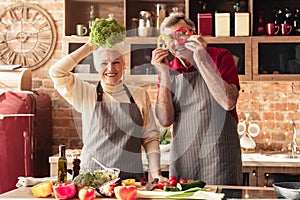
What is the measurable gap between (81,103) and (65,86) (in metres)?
0.15

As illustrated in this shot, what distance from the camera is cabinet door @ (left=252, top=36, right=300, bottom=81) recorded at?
206 inches

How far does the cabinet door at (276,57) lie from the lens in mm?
5223

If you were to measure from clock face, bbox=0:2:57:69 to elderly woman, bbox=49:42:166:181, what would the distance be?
227cm

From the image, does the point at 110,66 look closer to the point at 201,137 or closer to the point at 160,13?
the point at 201,137

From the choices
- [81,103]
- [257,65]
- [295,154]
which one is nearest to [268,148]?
[295,154]

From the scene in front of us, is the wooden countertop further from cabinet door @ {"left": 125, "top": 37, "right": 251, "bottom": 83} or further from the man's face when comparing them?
the man's face

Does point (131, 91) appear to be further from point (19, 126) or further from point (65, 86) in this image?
point (19, 126)

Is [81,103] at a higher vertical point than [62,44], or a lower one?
lower

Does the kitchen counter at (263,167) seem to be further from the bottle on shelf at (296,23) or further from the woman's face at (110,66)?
the woman's face at (110,66)

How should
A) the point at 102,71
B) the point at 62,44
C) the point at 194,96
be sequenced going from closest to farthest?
the point at 102,71 < the point at 194,96 < the point at 62,44

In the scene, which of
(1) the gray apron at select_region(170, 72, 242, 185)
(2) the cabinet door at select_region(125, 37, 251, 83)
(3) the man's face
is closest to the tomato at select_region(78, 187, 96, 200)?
(1) the gray apron at select_region(170, 72, 242, 185)

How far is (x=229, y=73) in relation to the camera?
3.65 meters

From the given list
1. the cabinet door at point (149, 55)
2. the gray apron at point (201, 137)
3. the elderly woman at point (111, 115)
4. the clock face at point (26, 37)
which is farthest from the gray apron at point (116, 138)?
the clock face at point (26, 37)

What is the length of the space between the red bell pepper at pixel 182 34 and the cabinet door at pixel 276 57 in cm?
169
